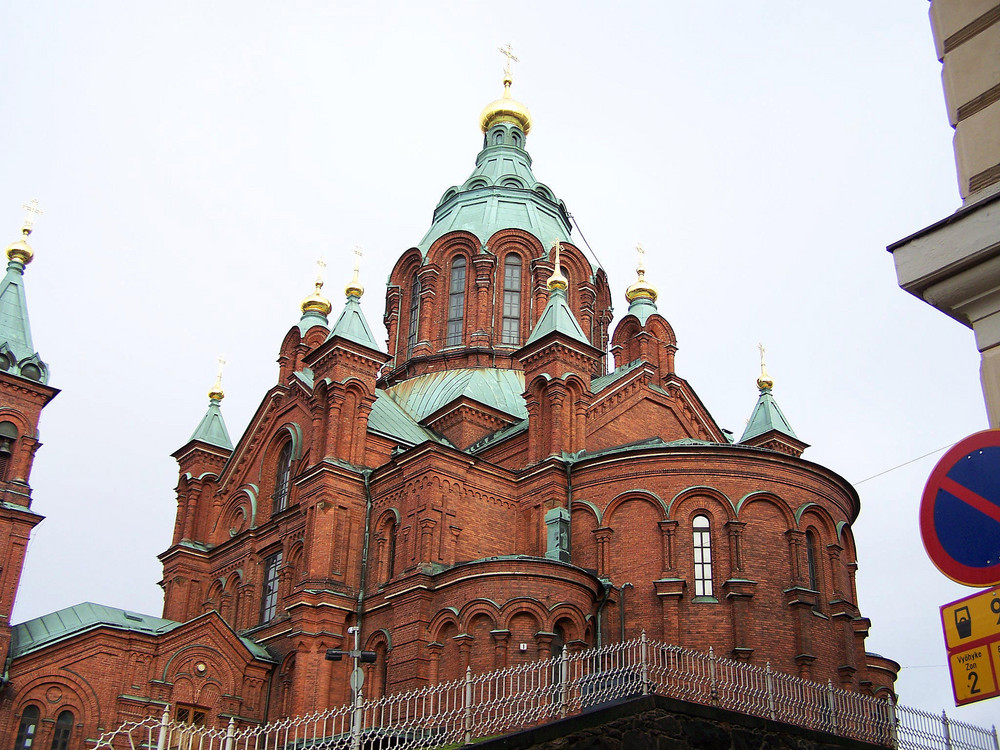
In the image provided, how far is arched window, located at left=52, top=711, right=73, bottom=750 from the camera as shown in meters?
25.1

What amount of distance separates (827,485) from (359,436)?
1271 cm

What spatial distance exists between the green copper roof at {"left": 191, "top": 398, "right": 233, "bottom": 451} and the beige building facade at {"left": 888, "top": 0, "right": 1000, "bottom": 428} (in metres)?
31.9

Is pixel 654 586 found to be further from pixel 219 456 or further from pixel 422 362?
pixel 219 456

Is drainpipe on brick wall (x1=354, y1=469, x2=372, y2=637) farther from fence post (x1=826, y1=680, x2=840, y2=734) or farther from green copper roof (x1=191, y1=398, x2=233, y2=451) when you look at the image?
fence post (x1=826, y1=680, x2=840, y2=734)

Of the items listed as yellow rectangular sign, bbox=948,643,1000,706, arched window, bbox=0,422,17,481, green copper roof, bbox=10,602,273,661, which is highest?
arched window, bbox=0,422,17,481

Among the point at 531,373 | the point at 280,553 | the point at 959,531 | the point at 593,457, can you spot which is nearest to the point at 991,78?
the point at 959,531

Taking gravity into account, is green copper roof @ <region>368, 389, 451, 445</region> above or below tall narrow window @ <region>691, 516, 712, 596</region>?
above

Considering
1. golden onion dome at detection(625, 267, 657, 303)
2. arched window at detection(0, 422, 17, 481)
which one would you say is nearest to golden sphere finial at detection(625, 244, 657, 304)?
golden onion dome at detection(625, 267, 657, 303)

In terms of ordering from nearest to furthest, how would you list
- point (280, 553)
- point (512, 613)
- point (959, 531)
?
point (959, 531), point (512, 613), point (280, 553)

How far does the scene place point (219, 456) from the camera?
36.3 meters

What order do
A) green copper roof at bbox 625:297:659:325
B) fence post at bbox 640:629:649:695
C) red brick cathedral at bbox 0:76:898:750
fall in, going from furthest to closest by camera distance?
green copper roof at bbox 625:297:659:325 < red brick cathedral at bbox 0:76:898:750 < fence post at bbox 640:629:649:695

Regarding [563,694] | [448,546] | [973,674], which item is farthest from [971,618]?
[448,546]

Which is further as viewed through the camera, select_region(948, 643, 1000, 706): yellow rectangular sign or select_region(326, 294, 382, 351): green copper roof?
select_region(326, 294, 382, 351): green copper roof

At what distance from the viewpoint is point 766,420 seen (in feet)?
113
